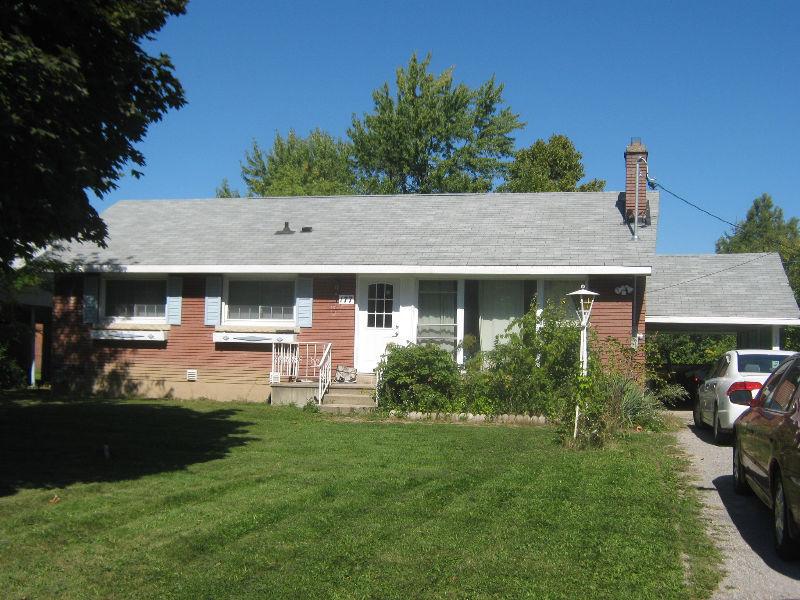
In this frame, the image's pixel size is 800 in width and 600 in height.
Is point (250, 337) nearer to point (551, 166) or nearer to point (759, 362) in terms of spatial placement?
point (759, 362)

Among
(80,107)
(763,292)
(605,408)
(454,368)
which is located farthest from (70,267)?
(763,292)

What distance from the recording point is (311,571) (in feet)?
18.7

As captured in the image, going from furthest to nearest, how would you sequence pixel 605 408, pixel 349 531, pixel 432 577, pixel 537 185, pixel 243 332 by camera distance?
pixel 537 185 < pixel 243 332 < pixel 605 408 < pixel 349 531 < pixel 432 577

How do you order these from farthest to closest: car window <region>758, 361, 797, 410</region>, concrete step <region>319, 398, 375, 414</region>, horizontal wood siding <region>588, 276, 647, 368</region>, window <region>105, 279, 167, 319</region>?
window <region>105, 279, 167, 319</region> → horizontal wood siding <region>588, 276, 647, 368</region> → concrete step <region>319, 398, 375, 414</region> → car window <region>758, 361, 797, 410</region>

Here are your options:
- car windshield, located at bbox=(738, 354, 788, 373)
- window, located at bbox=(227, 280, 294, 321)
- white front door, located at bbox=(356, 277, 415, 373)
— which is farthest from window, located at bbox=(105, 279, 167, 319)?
car windshield, located at bbox=(738, 354, 788, 373)

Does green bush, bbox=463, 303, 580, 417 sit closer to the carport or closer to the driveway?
the driveway

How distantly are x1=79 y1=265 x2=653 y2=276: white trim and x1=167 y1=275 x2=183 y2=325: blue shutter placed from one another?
15.5 inches

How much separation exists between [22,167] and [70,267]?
10.8m

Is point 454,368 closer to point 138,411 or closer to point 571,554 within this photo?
point 138,411

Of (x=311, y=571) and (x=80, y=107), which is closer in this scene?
(x=311, y=571)

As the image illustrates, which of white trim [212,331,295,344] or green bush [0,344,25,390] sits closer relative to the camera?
white trim [212,331,295,344]

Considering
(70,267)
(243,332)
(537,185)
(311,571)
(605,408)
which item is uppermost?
(537,185)

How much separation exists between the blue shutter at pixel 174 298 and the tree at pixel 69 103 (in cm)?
881

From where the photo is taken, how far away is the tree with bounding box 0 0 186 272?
24.6 feet
